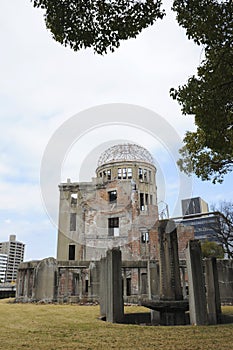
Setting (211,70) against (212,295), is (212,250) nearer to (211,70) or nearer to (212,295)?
(212,295)

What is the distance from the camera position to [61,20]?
614 cm

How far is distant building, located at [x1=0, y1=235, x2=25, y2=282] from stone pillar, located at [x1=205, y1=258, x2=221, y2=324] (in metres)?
63.8

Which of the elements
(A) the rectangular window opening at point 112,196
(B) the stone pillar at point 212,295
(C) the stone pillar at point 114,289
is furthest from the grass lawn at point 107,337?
(A) the rectangular window opening at point 112,196

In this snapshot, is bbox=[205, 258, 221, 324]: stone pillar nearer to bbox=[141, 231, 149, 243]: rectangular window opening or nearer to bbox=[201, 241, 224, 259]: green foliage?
bbox=[141, 231, 149, 243]: rectangular window opening

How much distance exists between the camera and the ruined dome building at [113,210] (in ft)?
108

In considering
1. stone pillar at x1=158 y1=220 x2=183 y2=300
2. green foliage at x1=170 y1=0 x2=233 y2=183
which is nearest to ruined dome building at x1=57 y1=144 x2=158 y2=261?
stone pillar at x1=158 y1=220 x2=183 y2=300

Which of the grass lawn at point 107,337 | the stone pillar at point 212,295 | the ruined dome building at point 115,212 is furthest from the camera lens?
the ruined dome building at point 115,212

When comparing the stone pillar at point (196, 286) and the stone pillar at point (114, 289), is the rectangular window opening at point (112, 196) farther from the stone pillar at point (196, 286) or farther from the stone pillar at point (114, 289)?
the stone pillar at point (196, 286)

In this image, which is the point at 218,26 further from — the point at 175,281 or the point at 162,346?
the point at 175,281

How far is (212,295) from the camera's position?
353 inches

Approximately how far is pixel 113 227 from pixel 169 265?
2407 cm

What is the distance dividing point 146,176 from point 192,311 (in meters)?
31.1

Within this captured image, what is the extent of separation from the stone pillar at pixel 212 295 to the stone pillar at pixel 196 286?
59 centimetres

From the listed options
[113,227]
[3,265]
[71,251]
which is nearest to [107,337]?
[113,227]
